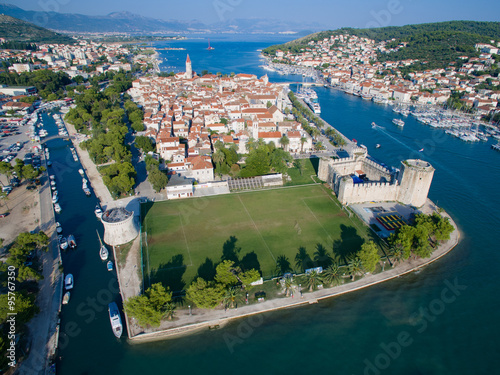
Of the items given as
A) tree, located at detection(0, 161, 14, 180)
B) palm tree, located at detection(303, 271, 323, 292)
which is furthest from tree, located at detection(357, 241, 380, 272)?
tree, located at detection(0, 161, 14, 180)

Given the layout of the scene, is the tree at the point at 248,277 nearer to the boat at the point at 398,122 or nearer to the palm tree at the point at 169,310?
the palm tree at the point at 169,310

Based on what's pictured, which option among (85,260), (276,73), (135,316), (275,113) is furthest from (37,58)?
(135,316)

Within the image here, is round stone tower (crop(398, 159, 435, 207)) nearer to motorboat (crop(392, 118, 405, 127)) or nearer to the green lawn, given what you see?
the green lawn

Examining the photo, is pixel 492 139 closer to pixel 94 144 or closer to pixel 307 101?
pixel 307 101

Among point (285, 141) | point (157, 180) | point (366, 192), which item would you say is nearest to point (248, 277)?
point (157, 180)

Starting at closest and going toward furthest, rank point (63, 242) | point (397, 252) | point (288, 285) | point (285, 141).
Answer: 1. point (288, 285)
2. point (397, 252)
3. point (63, 242)
4. point (285, 141)

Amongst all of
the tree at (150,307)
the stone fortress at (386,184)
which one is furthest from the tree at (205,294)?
the stone fortress at (386,184)

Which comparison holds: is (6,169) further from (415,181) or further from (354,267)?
(415,181)
